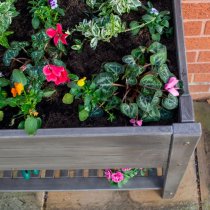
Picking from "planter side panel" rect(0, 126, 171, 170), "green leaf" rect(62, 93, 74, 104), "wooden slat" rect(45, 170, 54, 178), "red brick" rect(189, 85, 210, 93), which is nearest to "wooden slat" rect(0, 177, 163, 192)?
"wooden slat" rect(45, 170, 54, 178)

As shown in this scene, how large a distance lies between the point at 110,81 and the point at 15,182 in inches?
35.8

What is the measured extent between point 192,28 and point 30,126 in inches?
36.8

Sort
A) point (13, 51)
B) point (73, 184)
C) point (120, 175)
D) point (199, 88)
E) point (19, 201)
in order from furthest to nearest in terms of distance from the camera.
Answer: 1. point (199, 88)
2. point (19, 201)
3. point (73, 184)
4. point (120, 175)
5. point (13, 51)

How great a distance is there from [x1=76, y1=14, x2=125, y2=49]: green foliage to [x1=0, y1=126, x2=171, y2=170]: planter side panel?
0.38m

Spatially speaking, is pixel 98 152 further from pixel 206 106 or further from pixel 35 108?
pixel 206 106

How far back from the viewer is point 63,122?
4.34 ft

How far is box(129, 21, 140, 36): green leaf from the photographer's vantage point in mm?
1447

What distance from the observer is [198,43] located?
1842 mm

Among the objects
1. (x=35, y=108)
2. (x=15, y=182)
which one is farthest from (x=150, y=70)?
(x=15, y=182)

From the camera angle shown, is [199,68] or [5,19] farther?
[199,68]

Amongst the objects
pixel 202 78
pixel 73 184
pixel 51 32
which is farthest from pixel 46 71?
pixel 202 78

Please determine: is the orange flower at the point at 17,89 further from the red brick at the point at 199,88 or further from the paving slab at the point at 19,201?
the red brick at the point at 199,88

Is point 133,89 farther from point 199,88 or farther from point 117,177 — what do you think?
point 199,88

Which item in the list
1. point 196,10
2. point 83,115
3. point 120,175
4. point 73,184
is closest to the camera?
point 83,115
